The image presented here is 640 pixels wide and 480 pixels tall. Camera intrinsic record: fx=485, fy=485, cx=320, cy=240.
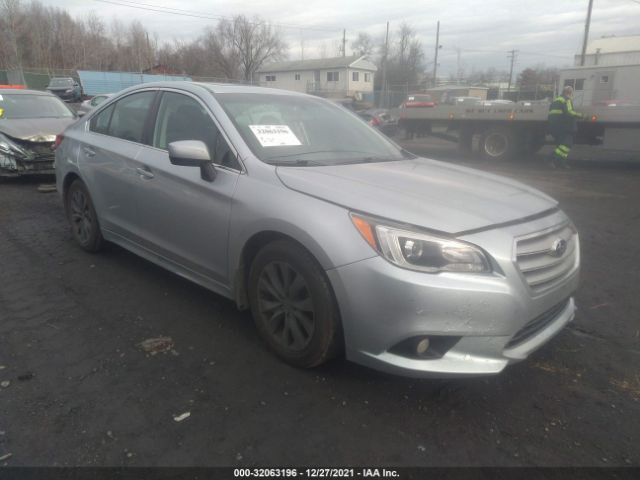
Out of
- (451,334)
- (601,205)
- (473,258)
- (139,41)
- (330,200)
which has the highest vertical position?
(139,41)

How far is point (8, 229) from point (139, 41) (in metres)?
78.2

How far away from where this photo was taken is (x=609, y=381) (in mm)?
2830

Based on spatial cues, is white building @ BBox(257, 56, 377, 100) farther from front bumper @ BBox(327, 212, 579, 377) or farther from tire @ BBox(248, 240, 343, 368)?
front bumper @ BBox(327, 212, 579, 377)

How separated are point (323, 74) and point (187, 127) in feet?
204

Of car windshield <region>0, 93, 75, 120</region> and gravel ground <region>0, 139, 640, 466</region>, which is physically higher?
car windshield <region>0, 93, 75, 120</region>

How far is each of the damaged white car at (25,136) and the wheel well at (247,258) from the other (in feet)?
22.0

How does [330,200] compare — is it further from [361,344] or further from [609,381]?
[609,381]

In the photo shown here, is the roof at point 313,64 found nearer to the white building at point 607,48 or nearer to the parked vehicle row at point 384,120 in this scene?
the white building at point 607,48

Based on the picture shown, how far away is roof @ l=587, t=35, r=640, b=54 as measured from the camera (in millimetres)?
33844

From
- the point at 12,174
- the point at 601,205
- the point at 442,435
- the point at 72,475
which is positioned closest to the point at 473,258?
the point at 442,435

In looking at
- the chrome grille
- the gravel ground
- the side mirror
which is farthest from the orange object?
the side mirror

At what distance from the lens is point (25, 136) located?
7.99 metres

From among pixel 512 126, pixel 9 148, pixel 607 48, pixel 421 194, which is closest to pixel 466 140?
pixel 512 126

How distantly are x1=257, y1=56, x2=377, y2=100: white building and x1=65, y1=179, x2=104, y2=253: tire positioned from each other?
55.4m
